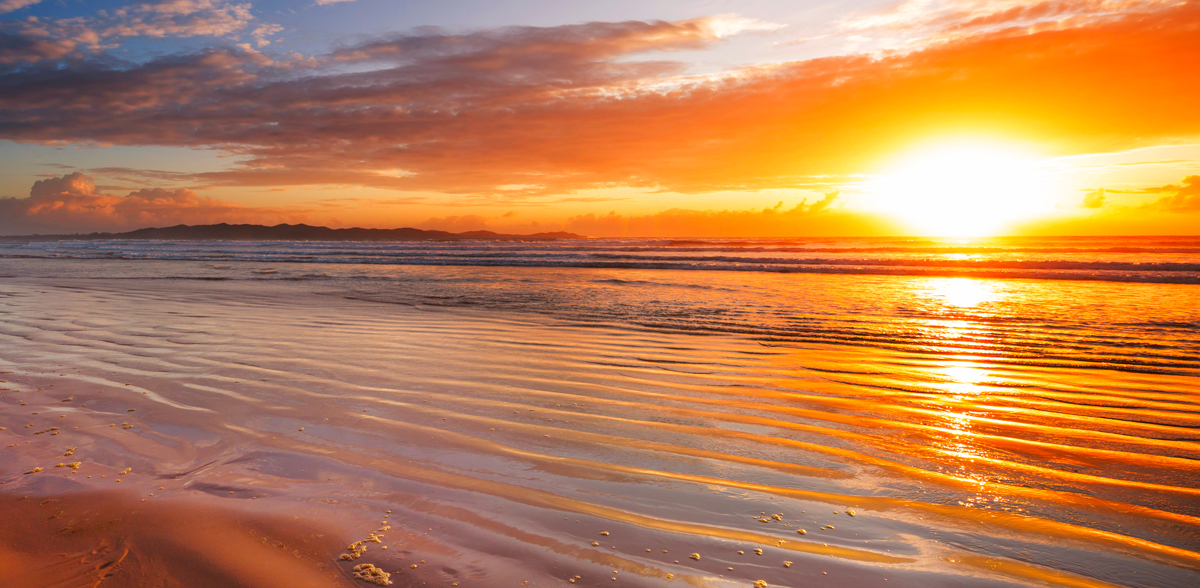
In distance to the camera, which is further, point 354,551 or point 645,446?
point 645,446

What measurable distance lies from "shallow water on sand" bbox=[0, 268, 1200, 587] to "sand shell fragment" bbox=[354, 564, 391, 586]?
6 centimetres

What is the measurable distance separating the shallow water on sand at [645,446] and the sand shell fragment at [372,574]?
0.19 ft

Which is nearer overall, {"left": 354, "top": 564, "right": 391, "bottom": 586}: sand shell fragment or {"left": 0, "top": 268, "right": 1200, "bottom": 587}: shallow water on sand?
{"left": 354, "top": 564, "right": 391, "bottom": 586}: sand shell fragment

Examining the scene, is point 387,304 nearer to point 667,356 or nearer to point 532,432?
point 667,356

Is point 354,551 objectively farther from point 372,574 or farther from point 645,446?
point 645,446

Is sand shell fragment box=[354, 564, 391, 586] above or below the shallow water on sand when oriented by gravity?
below

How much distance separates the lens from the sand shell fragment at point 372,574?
2.09 meters

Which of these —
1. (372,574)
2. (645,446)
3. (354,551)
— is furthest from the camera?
(645,446)

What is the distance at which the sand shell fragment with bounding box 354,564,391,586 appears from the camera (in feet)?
6.86

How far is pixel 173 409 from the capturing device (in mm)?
4211

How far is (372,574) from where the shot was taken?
6.98ft

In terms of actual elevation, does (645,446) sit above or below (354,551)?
above

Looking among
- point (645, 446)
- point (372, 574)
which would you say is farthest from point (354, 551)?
point (645, 446)

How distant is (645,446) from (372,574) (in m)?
1.86
